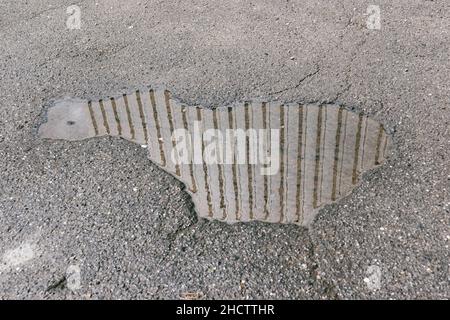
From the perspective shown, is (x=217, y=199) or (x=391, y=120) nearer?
(x=217, y=199)

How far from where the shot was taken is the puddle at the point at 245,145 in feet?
9.95

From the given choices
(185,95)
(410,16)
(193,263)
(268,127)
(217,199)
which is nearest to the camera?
(193,263)

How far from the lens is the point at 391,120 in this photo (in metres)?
3.52

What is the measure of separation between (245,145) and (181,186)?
564 mm

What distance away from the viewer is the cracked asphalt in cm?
258

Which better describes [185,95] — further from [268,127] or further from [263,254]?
[263,254]

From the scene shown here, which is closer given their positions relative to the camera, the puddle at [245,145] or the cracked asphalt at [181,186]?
the cracked asphalt at [181,186]

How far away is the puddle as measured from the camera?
3031 millimetres

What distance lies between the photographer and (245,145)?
3389 mm

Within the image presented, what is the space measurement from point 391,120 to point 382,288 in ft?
4.81

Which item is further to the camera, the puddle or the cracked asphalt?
the puddle

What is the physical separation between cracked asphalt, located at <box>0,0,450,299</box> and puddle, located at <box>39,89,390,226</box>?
0.36 ft

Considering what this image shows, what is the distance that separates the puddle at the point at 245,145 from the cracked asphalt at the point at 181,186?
0.11m
